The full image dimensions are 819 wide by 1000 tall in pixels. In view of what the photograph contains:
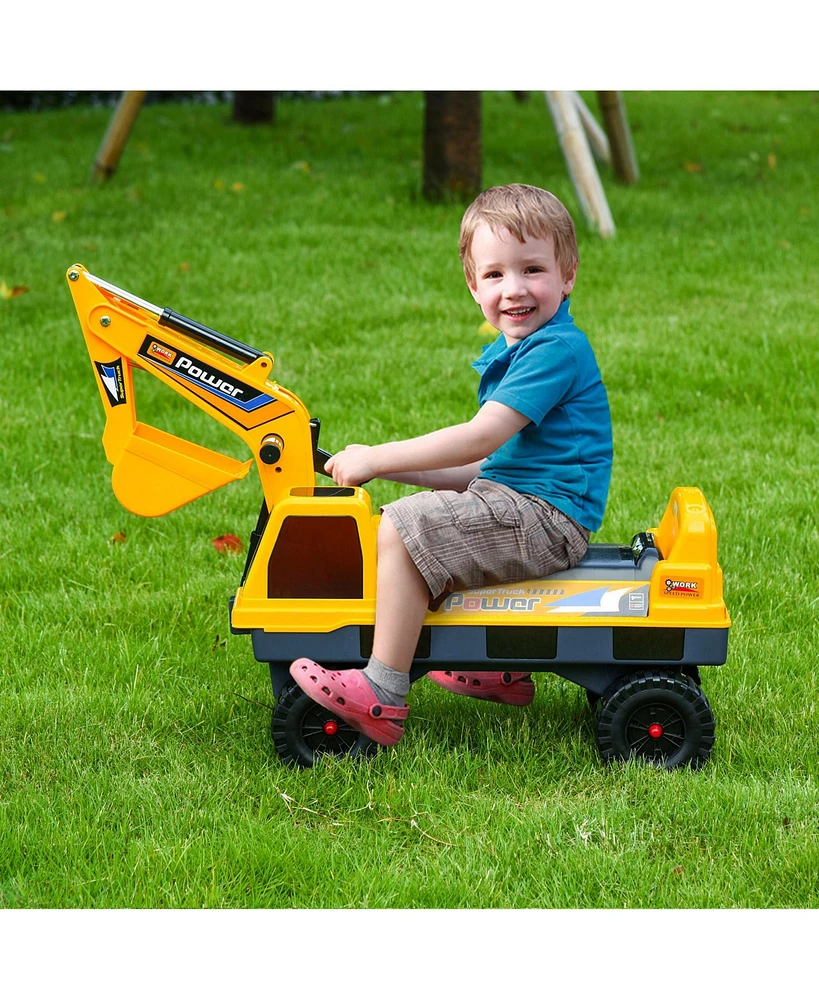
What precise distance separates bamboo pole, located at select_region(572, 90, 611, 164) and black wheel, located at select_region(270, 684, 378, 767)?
693cm

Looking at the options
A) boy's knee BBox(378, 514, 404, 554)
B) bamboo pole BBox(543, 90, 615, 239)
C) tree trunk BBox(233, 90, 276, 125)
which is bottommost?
boy's knee BBox(378, 514, 404, 554)

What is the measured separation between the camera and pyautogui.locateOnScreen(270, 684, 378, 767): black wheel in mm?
2916

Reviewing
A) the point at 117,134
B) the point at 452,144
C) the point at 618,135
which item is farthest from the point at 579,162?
the point at 117,134

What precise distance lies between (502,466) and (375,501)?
1.69 m

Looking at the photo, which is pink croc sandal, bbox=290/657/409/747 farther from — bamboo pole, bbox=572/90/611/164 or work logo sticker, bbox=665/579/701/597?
bamboo pole, bbox=572/90/611/164

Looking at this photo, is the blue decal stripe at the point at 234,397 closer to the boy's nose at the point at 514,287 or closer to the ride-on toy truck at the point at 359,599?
the ride-on toy truck at the point at 359,599

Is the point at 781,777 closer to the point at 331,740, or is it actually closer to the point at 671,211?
the point at 331,740

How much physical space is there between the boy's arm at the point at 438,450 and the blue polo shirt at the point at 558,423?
60mm

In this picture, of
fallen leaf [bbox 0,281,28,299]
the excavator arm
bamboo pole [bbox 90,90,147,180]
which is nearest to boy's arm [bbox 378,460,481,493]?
the excavator arm

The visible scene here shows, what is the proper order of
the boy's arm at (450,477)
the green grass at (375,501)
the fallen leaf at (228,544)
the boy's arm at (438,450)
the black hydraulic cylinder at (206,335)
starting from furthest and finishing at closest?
1. the fallen leaf at (228,544)
2. the boy's arm at (450,477)
3. the black hydraulic cylinder at (206,335)
4. the boy's arm at (438,450)
5. the green grass at (375,501)

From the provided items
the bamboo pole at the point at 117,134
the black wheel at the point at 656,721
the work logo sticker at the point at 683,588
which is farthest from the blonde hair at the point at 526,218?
the bamboo pole at the point at 117,134

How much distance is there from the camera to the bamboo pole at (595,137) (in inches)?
357

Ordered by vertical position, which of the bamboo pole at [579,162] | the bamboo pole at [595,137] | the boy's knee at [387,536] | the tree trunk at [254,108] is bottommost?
the boy's knee at [387,536]

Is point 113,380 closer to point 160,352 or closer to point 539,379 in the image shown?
point 160,352
